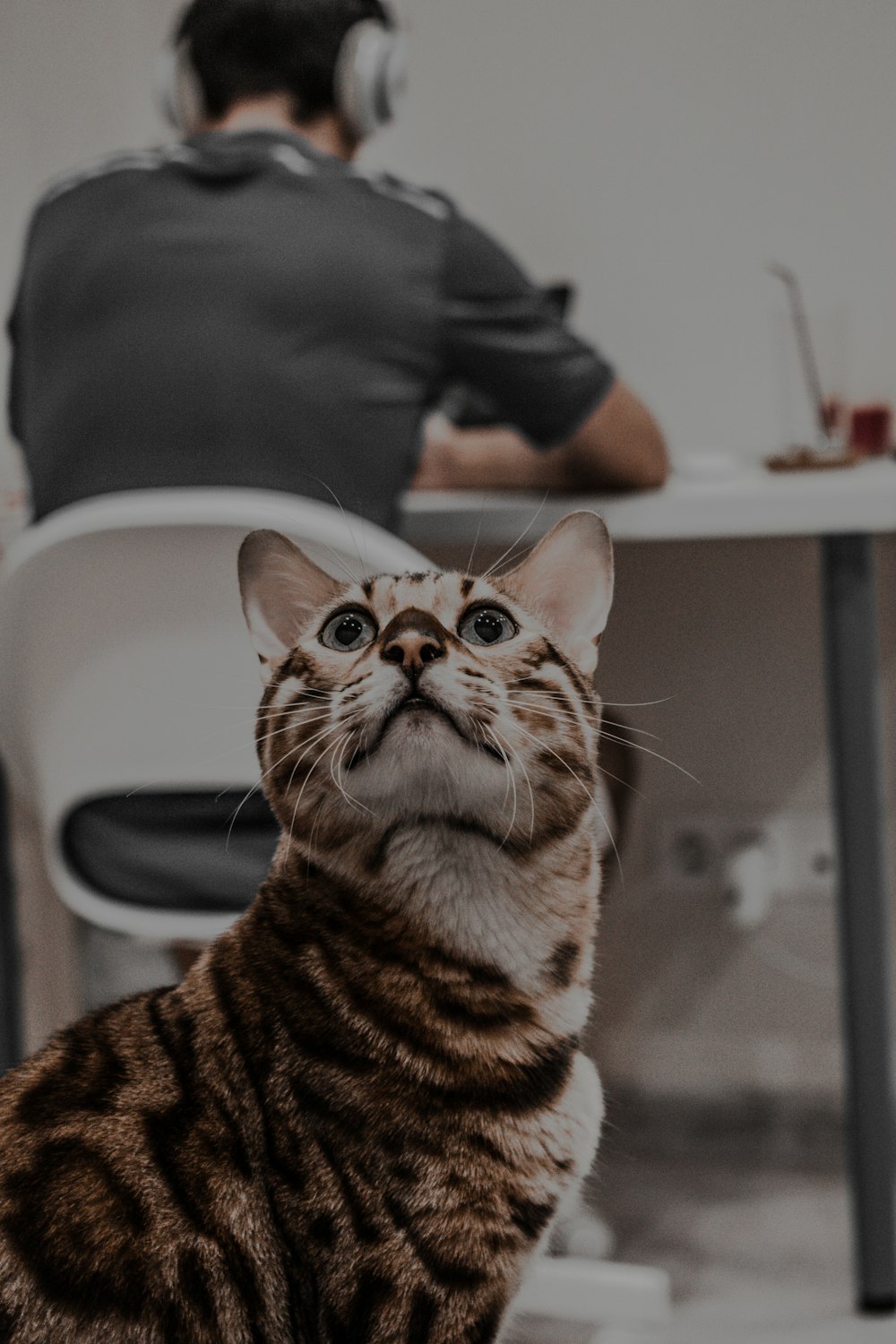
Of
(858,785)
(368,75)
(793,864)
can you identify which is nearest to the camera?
(368,75)

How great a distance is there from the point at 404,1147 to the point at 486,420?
43.5 inches

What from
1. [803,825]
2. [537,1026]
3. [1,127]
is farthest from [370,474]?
[803,825]

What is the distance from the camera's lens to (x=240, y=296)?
1.90ft

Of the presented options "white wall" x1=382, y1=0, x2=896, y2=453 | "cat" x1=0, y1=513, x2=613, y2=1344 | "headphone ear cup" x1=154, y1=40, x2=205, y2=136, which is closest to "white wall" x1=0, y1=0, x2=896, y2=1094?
"white wall" x1=382, y1=0, x2=896, y2=453

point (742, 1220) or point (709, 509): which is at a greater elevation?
point (709, 509)

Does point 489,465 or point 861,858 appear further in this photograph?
point 861,858

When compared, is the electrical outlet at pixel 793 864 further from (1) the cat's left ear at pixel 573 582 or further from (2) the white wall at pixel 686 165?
(1) the cat's left ear at pixel 573 582

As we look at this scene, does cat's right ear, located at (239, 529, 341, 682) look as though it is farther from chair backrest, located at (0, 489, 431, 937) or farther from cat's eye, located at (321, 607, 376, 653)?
chair backrest, located at (0, 489, 431, 937)

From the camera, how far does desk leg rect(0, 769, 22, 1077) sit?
111 centimetres

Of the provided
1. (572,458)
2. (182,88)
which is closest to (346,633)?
(182,88)

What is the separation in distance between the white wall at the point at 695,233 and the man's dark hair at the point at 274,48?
818mm

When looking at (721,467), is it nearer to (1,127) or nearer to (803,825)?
(803,825)

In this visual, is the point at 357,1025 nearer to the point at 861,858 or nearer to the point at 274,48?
the point at 274,48

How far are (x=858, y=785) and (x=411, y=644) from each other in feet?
2.94
